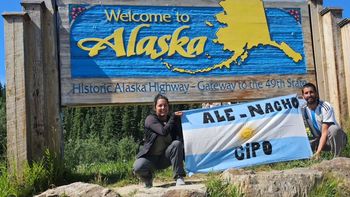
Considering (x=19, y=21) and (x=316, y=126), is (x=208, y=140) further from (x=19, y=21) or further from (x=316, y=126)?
(x=19, y=21)

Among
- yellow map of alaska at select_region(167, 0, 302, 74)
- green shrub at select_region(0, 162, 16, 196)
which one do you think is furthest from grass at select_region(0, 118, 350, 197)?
yellow map of alaska at select_region(167, 0, 302, 74)

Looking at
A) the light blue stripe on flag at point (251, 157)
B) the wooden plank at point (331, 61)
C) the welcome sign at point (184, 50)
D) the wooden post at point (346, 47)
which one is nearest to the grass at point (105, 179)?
the light blue stripe on flag at point (251, 157)

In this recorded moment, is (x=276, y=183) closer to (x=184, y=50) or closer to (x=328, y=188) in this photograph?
(x=328, y=188)

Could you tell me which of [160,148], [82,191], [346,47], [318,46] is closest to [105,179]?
[160,148]

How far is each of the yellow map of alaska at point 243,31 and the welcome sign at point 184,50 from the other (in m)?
0.02

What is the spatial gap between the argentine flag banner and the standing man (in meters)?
0.16

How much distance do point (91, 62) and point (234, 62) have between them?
7.32 ft

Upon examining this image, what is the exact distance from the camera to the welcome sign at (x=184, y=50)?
7273 millimetres

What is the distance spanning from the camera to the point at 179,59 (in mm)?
7602

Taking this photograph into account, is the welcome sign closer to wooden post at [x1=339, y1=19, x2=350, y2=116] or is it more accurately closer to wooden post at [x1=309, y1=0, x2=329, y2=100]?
wooden post at [x1=309, y1=0, x2=329, y2=100]

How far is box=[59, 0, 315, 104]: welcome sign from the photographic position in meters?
7.27

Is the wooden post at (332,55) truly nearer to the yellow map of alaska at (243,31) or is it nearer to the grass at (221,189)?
the yellow map of alaska at (243,31)

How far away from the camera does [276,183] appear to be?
514 cm

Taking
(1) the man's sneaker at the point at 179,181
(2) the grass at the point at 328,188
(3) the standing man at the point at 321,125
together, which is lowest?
(2) the grass at the point at 328,188
